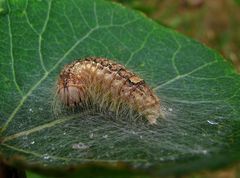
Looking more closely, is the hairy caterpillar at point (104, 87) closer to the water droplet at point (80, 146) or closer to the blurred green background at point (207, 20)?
the water droplet at point (80, 146)

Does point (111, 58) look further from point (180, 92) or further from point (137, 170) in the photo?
point (137, 170)

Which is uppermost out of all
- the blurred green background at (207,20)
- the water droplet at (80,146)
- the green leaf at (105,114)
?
the blurred green background at (207,20)

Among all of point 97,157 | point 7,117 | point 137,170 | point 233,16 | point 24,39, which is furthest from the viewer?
point 233,16

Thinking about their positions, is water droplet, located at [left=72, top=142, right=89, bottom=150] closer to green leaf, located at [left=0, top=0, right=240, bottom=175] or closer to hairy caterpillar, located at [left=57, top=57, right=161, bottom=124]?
green leaf, located at [left=0, top=0, right=240, bottom=175]

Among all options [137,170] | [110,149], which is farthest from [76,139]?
[137,170]

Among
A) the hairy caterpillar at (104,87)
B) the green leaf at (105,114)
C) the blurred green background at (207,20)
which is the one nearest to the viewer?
the green leaf at (105,114)

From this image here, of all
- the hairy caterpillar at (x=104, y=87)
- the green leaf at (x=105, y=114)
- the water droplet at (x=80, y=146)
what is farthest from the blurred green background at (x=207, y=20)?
the water droplet at (x=80, y=146)

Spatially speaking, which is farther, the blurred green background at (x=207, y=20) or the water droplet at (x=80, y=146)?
the blurred green background at (x=207, y=20)

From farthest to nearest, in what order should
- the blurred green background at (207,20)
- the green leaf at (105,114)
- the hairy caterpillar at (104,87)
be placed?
Answer: the blurred green background at (207,20), the hairy caterpillar at (104,87), the green leaf at (105,114)
